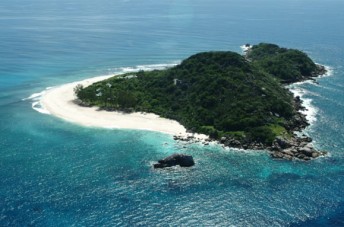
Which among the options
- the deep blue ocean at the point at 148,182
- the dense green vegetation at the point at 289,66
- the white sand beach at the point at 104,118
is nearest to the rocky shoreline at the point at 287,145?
the deep blue ocean at the point at 148,182

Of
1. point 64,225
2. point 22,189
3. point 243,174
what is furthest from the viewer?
point 243,174

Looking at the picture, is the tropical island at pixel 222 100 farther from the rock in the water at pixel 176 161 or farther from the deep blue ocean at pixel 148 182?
the rock in the water at pixel 176 161

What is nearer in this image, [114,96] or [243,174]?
[243,174]

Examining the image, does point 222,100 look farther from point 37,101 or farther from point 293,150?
point 37,101

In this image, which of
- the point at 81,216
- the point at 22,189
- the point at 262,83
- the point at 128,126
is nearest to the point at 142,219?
the point at 81,216

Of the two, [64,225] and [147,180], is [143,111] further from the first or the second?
[64,225]

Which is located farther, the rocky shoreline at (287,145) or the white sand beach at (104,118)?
the white sand beach at (104,118)

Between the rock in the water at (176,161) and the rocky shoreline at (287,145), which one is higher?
the rock in the water at (176,161)
